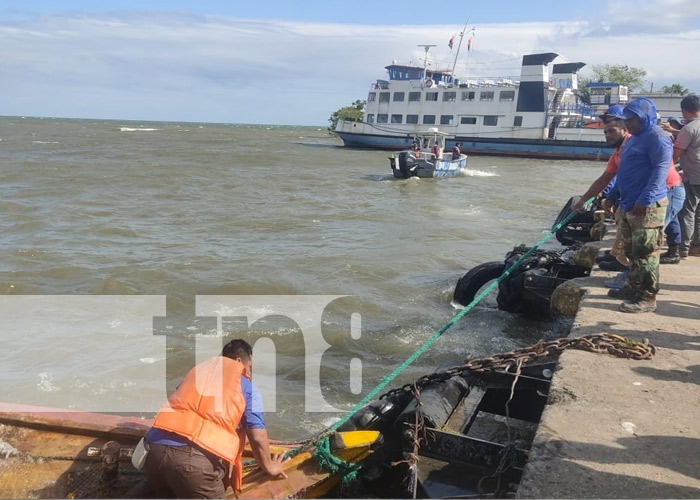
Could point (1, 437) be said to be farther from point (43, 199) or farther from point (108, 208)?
point (43, 199)

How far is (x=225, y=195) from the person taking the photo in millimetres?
22328

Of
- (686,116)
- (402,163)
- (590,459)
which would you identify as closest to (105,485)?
(590,459)

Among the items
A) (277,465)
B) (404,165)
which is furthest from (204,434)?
(404,165)

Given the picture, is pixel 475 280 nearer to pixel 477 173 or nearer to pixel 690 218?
pixel 690 218

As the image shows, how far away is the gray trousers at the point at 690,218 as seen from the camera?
6.91 metres

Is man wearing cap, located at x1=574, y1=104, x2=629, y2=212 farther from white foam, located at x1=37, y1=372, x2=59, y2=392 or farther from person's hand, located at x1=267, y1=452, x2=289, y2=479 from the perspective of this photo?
white foam, located at x1=37, y1=372, x2=59, y2=392

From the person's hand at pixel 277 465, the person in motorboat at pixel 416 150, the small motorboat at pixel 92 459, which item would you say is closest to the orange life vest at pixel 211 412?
the person's hand at pixel 277 465

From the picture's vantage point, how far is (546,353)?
4.43m

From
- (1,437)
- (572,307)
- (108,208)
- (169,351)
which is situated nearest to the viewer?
(1,437)

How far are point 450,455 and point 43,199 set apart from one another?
60.7 ft

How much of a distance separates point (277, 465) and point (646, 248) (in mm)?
3537

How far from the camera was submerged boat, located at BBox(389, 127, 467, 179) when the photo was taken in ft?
95.2

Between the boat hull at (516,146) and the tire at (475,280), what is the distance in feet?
125

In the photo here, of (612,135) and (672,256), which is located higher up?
(612,135)
